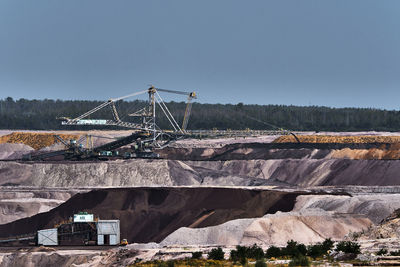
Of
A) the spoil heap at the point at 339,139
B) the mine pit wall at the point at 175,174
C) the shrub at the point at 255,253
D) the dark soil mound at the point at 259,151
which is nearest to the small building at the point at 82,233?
the shrub at the point at 255,253

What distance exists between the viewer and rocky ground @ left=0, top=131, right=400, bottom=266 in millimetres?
66188

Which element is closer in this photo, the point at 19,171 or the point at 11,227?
the point at 11,227

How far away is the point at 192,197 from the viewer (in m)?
86.2

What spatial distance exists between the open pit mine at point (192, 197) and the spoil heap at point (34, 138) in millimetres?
320

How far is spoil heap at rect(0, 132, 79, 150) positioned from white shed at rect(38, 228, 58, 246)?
7385cm

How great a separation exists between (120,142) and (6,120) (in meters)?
74.5

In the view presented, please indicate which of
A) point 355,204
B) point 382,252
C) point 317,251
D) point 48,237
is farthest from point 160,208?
point 382,252

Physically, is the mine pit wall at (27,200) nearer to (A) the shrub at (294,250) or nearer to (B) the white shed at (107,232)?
(B) the white shed at (107,232)

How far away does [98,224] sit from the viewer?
71.7 meters

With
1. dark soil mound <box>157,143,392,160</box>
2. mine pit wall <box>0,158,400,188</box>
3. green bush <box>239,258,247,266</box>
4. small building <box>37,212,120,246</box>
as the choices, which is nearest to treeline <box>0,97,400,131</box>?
dark soil mound <box>157,143,392,160</box>

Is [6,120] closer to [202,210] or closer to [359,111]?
[359,111]

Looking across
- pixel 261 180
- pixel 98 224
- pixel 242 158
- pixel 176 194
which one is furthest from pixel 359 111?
pixel 98 224

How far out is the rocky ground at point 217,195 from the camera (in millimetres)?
66188

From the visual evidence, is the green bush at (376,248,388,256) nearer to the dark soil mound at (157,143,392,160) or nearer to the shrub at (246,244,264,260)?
the shrub at (246,244,264,260)
